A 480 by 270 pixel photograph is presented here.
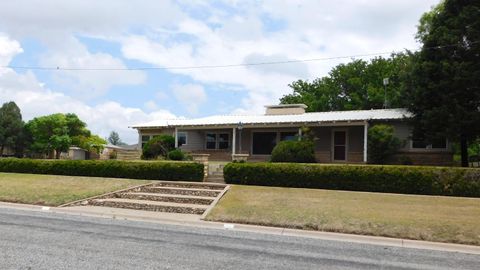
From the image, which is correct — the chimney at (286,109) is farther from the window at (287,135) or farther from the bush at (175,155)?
the bush at (175,155)

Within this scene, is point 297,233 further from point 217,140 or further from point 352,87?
point 352,87

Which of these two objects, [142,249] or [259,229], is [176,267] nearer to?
[142,249]

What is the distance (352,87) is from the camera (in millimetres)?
49312

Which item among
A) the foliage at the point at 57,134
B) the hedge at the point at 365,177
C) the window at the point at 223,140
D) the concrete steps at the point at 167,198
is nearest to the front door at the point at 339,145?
the window at the point at 223,140

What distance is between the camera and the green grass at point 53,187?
16688mm

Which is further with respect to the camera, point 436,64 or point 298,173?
point 436,64

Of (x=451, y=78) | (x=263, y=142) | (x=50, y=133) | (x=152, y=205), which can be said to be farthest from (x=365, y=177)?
(x=50, y=133)

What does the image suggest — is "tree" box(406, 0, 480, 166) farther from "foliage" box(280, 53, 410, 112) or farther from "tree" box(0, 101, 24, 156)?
"tree" box(0, 101, 24, 156)

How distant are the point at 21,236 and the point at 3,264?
2632 mm

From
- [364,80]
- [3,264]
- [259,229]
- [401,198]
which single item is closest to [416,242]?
[259,229]

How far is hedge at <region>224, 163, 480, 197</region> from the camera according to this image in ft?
54.8

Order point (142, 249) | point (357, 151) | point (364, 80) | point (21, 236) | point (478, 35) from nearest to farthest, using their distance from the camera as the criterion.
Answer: point (142, 249) → point (21, 236) → point (478, 35) → point (357, 151) → point (364, 80)

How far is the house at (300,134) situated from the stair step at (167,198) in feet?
33.6

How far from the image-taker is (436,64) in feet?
76.4
